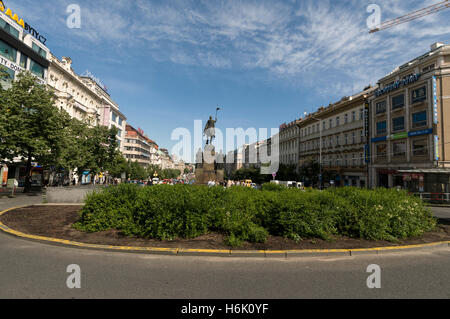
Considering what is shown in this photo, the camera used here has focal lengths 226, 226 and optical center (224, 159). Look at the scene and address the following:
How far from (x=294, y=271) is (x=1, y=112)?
2400cm

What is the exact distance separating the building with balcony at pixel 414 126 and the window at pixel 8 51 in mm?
48400

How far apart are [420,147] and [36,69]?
53.8 metres

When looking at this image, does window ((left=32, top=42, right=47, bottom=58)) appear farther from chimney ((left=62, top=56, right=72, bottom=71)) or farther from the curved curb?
the curved curb

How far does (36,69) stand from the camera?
33188mm

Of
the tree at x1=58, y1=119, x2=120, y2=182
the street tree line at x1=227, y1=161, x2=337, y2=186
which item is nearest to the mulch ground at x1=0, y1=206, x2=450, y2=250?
the tree at x1=58, y1=119, x2=120, y2=182

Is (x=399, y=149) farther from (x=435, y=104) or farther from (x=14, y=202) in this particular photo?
(x=14, y=202)

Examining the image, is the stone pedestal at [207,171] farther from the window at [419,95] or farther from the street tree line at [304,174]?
the street tree line at [304,174]

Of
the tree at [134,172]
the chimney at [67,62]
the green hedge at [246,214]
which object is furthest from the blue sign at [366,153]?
the chimney at [67,62]

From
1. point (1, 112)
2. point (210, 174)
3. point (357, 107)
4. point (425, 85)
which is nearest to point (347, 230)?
point (210, 174)

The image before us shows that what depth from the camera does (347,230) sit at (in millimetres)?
6828

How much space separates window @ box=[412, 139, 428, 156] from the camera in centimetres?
2775

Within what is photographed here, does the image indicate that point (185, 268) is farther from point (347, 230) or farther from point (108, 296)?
point (347, 230)

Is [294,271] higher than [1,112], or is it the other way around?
[1,112]
